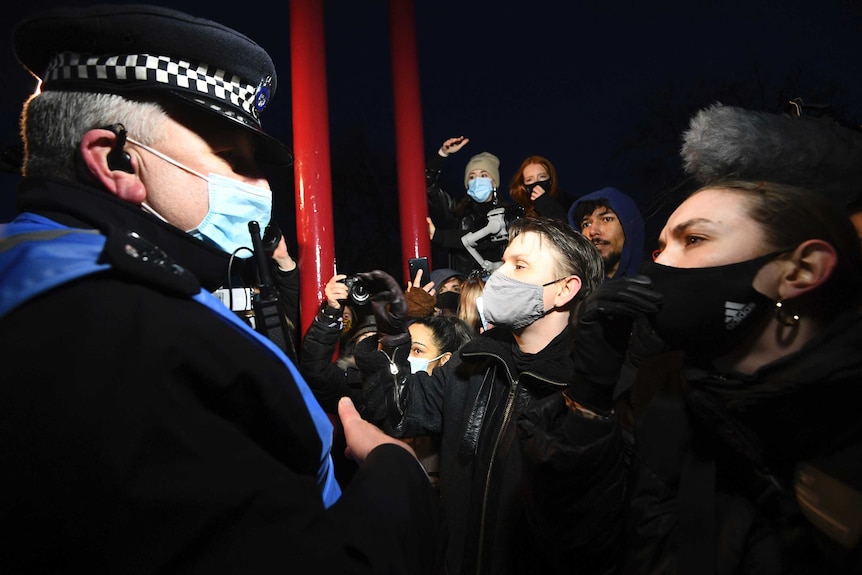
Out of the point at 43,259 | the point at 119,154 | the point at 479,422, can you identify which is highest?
Result: the point at 119,154

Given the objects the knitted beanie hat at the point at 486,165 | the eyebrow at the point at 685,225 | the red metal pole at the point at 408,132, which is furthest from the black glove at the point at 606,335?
the red metal pole at the point at 408,132

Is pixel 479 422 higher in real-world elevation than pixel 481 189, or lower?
lower

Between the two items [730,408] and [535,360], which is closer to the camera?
[730,408]

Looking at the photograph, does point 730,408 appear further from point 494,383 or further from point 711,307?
point 494,383

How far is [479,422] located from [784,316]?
1259 millimetres

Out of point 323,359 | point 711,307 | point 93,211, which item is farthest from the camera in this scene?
point 323,359

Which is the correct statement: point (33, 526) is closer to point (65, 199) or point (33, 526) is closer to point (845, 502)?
point (65, 199)

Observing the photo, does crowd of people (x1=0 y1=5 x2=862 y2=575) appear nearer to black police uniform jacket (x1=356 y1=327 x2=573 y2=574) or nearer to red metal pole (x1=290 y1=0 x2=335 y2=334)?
black police uniform jacket (x1=356 y1=327 x2=573 y2=574)

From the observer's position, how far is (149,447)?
2.62ft

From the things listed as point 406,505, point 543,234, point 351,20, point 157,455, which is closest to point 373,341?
point 543,234

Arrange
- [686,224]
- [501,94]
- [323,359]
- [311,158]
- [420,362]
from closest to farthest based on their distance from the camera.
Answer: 1. [686,224]
2. [323,359]
3. [420,362]
4. [311,158]
5. [501,94]

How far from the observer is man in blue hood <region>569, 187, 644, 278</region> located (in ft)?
10.9

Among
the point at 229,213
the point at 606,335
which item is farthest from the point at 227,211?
the point at 606,335

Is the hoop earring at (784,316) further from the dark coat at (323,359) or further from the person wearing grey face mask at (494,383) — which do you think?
the dark coat at (323,359)
